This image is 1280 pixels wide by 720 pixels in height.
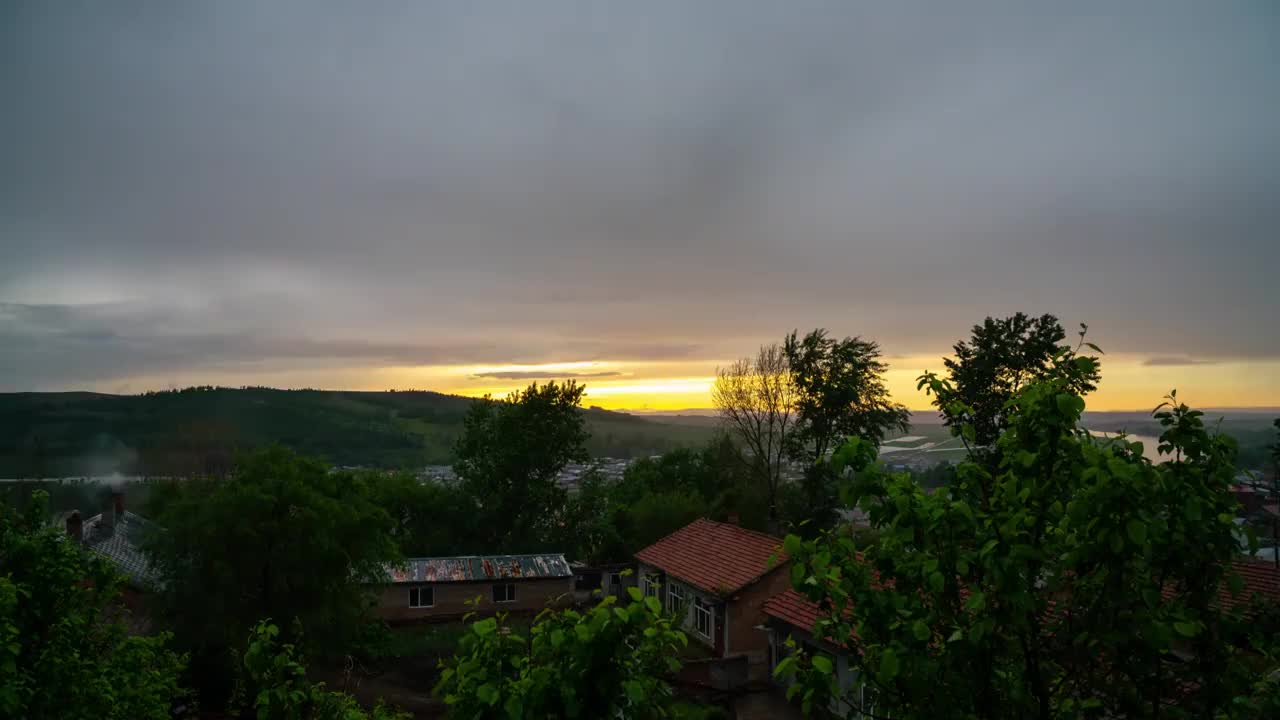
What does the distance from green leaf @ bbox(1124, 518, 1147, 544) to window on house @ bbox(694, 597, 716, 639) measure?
2427 centimetres

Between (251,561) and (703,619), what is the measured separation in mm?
16082

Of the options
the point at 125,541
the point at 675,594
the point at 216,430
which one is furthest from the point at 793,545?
the point at 216,430

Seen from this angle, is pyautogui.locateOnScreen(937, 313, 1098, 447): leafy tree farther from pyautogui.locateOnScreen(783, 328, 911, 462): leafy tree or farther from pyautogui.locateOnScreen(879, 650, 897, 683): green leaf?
pyautogui.locateOnScreen(879, 650, 897, 683): green leaf

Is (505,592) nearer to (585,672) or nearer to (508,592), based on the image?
(508,592)

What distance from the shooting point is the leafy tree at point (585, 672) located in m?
4.27

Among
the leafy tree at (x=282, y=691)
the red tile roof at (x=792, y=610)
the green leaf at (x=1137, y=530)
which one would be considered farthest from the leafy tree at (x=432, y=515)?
the green leaf at (x=1137, y=530)

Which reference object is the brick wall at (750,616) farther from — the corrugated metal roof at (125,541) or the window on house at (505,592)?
the corrugated metal roof at (125,541)

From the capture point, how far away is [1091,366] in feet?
16.8

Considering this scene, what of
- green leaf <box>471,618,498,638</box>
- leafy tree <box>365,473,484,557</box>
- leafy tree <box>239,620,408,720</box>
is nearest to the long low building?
leafy tree <box>365,473,484,557</box>

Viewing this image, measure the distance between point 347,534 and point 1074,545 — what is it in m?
23.0

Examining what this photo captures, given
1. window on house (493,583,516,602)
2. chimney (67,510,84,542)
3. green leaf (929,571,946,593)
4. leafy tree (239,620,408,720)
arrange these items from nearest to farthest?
green leaf (929,571,946,593) < leafy tree (239,620,408,720) < chimney (67,510,84,542) < window on house (493,583,516,602)

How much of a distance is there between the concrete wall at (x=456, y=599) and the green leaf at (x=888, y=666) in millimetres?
28672

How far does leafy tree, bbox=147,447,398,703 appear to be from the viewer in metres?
21.2

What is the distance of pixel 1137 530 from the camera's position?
3.80 meters
